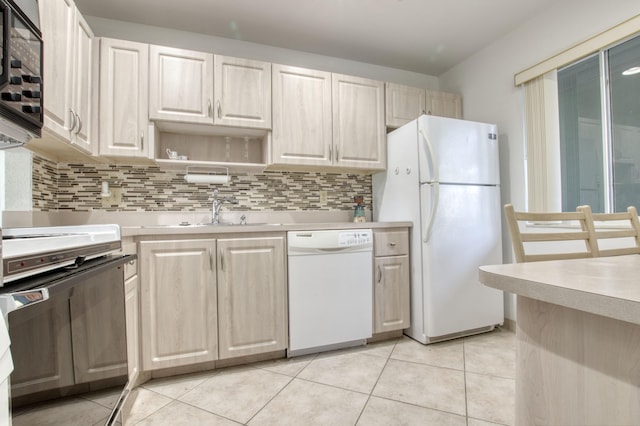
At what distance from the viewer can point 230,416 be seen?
4.68 ft

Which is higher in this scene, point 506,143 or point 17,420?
point 506,143

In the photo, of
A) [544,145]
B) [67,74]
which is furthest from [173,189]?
[544,145]

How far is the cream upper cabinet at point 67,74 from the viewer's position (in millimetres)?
1416

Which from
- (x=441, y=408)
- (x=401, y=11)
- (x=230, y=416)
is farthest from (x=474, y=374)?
(x=401, y=11)

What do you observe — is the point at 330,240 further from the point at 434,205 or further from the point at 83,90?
the point at 83,90

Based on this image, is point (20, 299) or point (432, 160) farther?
point (432, 160)

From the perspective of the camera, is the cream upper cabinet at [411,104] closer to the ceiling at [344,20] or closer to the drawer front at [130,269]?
the ceiling at [344,20]

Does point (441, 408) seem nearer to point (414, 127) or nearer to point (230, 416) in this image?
point (230, 416)

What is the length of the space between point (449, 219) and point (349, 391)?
1336 millimetres

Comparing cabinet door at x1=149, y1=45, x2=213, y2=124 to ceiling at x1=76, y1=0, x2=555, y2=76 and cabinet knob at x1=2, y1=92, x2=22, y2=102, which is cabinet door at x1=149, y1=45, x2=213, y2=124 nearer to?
ceiling at x1=76, y1=0, x2=555, y2=76

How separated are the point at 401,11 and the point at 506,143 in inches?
53.0

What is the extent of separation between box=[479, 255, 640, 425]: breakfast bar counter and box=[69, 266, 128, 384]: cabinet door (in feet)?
3.56

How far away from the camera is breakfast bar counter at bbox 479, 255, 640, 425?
0.51 metres

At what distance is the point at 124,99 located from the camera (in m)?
1.94
